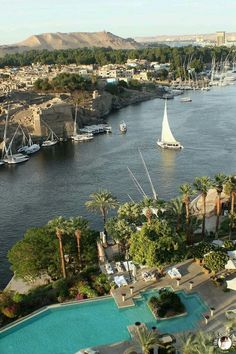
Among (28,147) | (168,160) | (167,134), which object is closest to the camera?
(168,160)

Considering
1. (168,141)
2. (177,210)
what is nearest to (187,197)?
(177,210)

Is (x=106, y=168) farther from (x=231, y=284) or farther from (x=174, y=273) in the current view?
(x=231, y=284)

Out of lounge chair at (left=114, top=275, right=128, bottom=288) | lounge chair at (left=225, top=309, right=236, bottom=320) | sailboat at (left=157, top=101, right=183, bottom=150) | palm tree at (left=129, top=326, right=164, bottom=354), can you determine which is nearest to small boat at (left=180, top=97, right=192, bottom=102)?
sailboat at (left=157, top=101, right=183, bottom=150)

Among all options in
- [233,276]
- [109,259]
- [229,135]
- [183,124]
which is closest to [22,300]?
[109,259]

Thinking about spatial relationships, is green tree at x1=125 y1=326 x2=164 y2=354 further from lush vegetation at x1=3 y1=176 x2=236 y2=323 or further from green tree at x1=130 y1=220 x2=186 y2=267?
green tree at x1=130 y1=220 x2=186 y2=267

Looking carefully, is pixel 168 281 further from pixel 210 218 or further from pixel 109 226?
pixel 210 218
